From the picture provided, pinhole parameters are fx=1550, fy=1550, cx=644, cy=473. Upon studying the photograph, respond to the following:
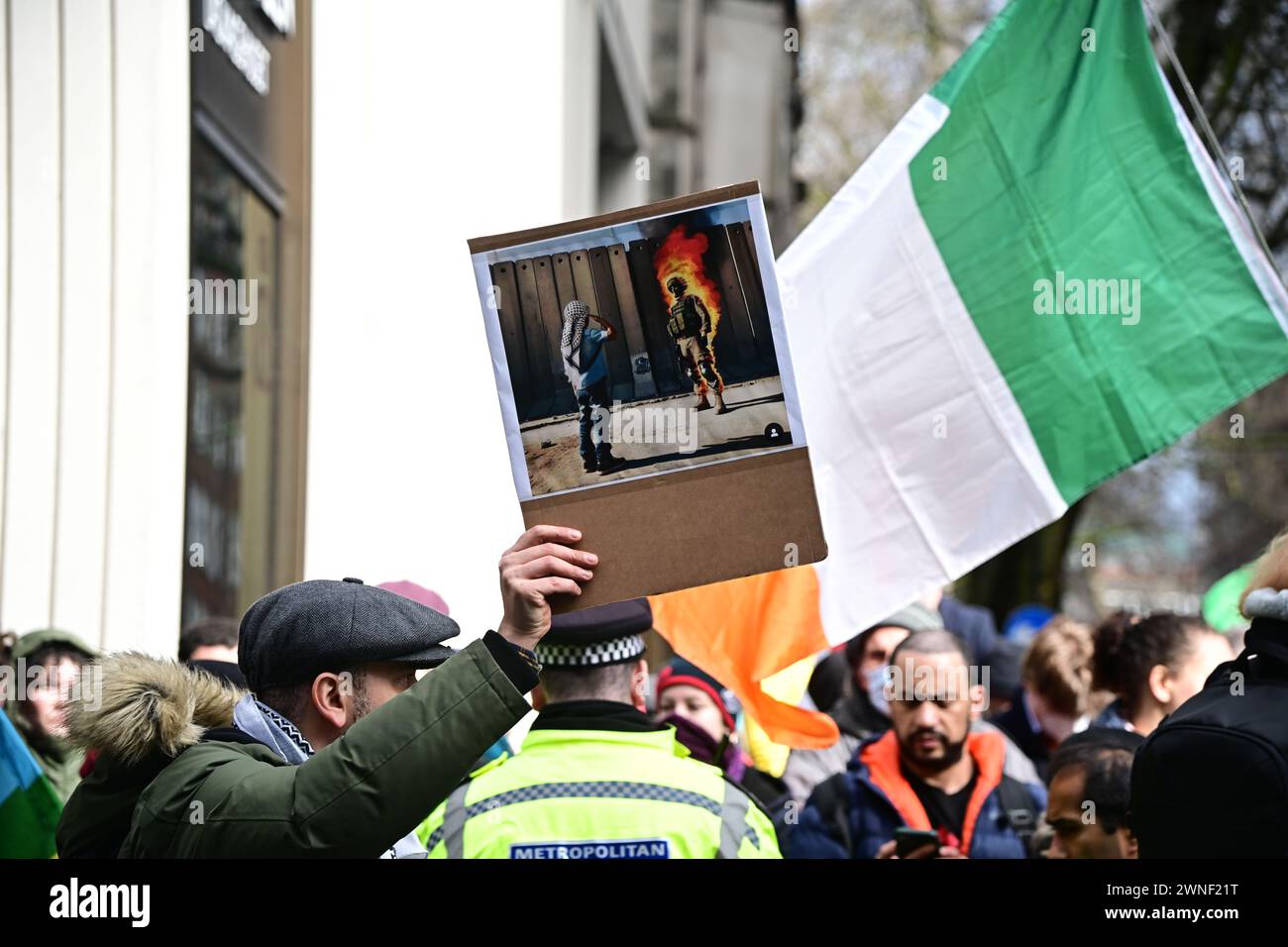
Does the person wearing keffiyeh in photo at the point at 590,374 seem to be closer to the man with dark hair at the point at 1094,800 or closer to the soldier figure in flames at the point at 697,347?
the soldier figure in flames at the point at 697,347

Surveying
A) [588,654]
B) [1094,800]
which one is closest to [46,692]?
[588,654]

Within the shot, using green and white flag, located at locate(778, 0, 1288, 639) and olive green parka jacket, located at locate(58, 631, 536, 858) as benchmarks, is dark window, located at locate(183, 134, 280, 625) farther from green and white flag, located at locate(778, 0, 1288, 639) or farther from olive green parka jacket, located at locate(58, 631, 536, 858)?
olive green parka jacket, located at locate(58, 631, 536, 858)

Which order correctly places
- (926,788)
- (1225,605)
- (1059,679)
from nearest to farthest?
1. (926,788)
2. (1059,679)
3. (1225,605)

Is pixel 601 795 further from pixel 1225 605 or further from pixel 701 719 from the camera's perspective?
pixel 1225 605

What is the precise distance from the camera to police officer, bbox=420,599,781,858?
10.2 ft

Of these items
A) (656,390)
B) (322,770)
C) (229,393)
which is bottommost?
(322,770)

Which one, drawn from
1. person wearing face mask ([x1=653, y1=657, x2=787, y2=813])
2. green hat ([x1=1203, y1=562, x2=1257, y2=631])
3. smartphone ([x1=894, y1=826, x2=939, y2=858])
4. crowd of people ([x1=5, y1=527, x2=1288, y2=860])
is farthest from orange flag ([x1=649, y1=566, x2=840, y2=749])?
green hat ([x1=1203, y1=562, x2=1257, y2=631])

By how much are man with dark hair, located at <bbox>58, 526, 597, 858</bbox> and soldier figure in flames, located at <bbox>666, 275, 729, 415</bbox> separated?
1.10ft

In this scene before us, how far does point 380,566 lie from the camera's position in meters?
6.07

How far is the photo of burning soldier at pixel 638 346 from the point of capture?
2.53 metres

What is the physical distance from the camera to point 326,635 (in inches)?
98.7

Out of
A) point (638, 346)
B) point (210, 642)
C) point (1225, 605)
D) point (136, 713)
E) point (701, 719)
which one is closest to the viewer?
point (136, 713)

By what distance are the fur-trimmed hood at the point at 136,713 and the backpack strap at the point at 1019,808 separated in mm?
3153

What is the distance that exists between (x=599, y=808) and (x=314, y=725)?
81cm
